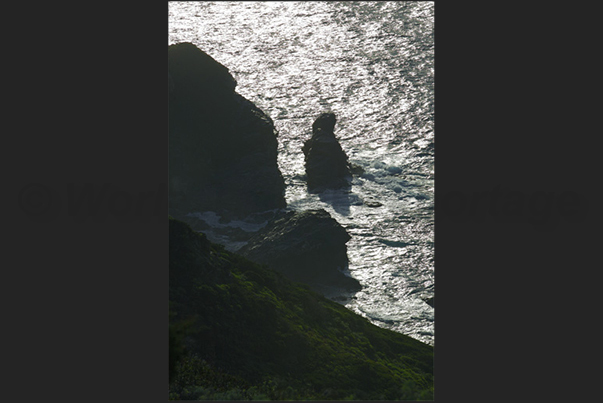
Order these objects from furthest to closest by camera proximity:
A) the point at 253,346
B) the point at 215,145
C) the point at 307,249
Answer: the point at 215,145, the point at 307,249, the point at 253,346

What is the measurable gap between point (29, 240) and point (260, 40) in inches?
4508

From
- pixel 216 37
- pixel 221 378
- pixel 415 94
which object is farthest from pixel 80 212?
pixel 216 37

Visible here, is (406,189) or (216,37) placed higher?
(216,37)

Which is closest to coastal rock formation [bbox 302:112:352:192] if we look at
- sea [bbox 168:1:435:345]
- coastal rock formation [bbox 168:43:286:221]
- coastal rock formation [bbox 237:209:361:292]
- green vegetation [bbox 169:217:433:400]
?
sea [bbox 168:1:435:345]

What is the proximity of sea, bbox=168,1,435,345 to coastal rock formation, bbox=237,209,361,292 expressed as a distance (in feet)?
9.01

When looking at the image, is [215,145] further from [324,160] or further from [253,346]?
[253,346]

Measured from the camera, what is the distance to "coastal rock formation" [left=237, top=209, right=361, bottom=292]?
6391 cm

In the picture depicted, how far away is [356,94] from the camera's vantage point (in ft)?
400

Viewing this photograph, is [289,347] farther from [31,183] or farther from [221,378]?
[31,183]

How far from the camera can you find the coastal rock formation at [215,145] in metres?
85.7

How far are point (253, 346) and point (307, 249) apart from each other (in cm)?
3829

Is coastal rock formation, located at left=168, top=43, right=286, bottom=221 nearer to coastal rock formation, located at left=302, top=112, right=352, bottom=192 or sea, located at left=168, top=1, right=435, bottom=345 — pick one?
sea, located at left=168, top=1, right=435, bottom=345

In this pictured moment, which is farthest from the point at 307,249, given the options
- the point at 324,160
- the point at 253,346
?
the point at 253,346

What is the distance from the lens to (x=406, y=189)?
9306cm
